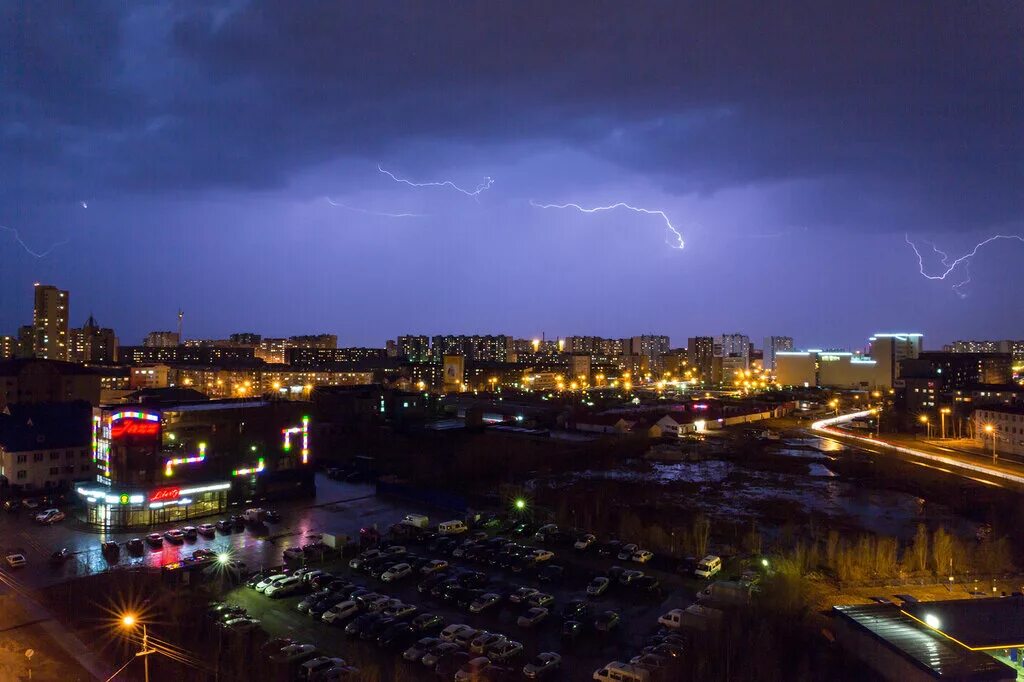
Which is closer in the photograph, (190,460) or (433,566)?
(433,566)

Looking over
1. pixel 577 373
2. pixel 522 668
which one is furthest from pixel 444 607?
pixel 577 373

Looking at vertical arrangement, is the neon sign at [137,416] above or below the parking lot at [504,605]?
above

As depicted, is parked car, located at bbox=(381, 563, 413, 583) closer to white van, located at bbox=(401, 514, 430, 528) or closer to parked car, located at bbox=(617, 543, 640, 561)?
white van, located at bbox=(401, 514, 430, 528)

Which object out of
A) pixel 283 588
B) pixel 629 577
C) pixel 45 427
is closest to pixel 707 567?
pixel 629 577

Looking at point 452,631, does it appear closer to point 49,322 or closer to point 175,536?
point 175,536

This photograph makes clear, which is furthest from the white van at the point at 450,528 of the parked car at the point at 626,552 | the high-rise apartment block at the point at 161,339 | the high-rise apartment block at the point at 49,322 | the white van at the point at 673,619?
the high-rise apartment block at the point at 161,339

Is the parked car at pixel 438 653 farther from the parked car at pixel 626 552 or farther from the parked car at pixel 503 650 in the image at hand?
the parked car at pixel 626 552

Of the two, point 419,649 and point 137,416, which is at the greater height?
point 137,416
